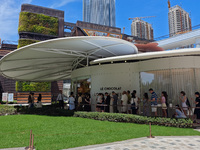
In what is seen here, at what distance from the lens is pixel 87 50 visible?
1423 centimetres

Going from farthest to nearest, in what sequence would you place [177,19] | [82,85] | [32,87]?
[177,19] < [32,87] < [82,85]

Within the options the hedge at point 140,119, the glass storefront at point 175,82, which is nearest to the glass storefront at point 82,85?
the hedge at point 140,119

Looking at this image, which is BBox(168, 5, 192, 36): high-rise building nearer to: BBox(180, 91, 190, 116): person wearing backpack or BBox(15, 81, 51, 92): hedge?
BBox(15, 81, 51, 92): hedge

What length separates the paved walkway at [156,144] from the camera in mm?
5367

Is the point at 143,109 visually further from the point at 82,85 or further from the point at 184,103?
the point at 82,85

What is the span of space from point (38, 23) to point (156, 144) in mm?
38034

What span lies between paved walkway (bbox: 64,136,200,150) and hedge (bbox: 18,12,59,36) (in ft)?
119

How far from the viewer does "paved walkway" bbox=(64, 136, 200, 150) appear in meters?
5.37

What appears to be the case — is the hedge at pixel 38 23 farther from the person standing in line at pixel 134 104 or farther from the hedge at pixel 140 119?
the person standing in line at pixel 134 104

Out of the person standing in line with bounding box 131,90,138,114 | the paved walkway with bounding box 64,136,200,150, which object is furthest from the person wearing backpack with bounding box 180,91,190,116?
the paved walkway with bounding box 64,136,200,150

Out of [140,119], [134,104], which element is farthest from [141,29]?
[140,119]

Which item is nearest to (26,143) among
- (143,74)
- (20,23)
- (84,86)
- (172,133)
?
(172,133)

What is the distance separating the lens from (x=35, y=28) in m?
37.2

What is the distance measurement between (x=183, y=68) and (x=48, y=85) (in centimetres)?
3041
